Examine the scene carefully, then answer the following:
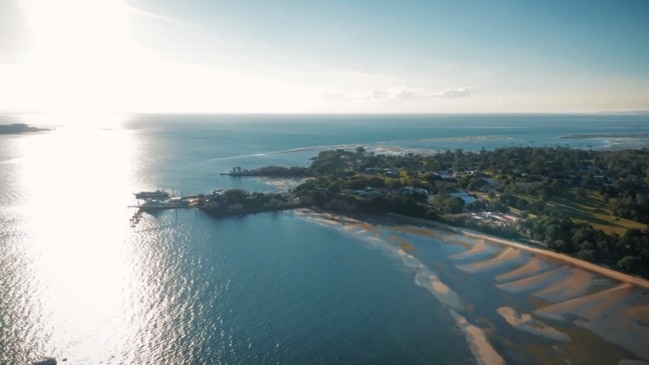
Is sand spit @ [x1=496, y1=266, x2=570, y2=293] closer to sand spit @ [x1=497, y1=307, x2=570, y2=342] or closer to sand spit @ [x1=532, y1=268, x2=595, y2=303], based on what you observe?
sand spit @ [x1=532, y1=268, x2=595, y2=303]

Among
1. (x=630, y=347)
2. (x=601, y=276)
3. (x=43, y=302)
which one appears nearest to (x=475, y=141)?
(x=601, y=276)

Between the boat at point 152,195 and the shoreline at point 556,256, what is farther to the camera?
the boat at point 152,195

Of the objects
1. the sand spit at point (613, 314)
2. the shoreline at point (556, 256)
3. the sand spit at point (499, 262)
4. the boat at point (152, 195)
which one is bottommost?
the sand spit at point (613, 314)

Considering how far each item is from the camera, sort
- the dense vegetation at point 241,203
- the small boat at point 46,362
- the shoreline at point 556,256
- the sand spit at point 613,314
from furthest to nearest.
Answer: the dense vegetation at point 241,203, the shoreline at point 556,256, the sand spit at point 613,314, the small boat at point 46,362

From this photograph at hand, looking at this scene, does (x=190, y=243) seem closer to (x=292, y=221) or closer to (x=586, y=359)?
(x=292, y=221)

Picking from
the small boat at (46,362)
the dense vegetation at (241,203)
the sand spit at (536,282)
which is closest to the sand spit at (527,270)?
the sand spit at (536,282)

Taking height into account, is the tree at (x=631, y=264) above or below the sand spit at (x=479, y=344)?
above

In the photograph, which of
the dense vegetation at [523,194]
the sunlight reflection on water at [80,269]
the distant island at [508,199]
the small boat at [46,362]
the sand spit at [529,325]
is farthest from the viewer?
the distant island at [508,199]

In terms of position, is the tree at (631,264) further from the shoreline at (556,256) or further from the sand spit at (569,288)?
the sand spit at (569,288)
